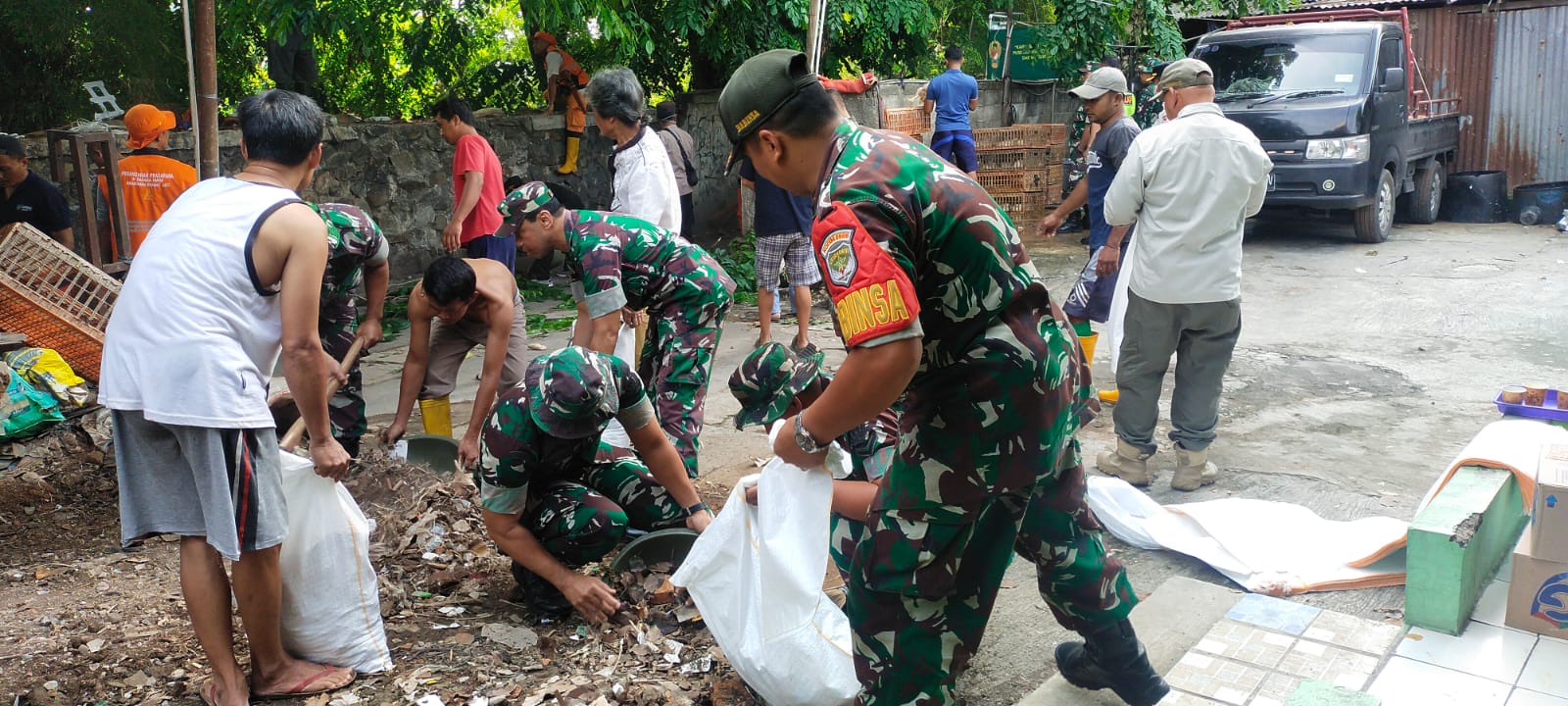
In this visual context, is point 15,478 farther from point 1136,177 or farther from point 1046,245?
point 1046,245

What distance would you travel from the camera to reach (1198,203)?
4.58m

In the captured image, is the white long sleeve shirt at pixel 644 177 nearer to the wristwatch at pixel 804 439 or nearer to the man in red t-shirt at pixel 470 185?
the man in red t-shirt at pixel 470 185

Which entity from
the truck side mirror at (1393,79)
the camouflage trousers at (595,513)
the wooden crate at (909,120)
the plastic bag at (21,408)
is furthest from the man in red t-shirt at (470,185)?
the truck side mirror at (1393,79)

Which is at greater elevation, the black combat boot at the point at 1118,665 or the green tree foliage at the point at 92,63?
the green tree foliage at the point at 92,63

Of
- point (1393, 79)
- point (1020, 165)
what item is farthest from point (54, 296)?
point (1393, 79)

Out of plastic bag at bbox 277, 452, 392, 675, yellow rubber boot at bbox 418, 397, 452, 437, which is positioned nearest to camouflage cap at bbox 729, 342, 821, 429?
plastic bag at bbox 277, 452, 392, 675

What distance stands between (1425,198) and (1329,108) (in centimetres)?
285

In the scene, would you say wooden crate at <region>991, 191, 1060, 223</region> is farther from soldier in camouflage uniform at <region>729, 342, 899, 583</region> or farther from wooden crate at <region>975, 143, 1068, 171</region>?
soldier in camouflage uniform at <region>729, 342, 899, 583</region>

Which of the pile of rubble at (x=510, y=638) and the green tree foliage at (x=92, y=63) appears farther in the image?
the green tree foliage at (x=92, y=63)

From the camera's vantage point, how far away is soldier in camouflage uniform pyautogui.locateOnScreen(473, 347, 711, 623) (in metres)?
3.20

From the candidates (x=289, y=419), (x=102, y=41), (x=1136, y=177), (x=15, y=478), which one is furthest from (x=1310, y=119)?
(x=102, y=41)

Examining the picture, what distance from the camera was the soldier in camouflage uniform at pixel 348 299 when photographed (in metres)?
4.63

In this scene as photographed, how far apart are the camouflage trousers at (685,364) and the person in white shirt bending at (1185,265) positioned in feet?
5.75

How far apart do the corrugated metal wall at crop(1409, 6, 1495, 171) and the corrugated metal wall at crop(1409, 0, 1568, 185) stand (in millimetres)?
11
